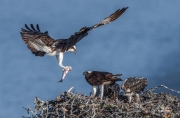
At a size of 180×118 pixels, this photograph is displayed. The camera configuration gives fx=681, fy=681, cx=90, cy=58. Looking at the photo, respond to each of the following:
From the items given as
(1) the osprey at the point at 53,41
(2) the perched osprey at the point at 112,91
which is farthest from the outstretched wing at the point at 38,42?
(2) the perched osprey at the point at 112,91

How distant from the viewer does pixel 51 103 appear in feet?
42.9

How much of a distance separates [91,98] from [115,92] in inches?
29.8

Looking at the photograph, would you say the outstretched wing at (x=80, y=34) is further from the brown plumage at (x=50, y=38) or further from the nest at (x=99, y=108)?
the nest at (x=99, y=108)

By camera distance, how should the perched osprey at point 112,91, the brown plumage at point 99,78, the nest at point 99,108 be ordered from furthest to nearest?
the perched osprey at point 112,91, the brown plumage at point 99,78, the nest at point 99,108

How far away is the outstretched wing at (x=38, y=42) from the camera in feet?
48.7

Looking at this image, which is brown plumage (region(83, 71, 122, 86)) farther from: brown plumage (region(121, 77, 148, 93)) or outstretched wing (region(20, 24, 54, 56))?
outstretched wing (region(20, 24, 54, 56))

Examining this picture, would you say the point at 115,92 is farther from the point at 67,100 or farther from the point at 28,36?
the point at 28,36

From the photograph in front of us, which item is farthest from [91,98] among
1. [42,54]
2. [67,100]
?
[42,54]

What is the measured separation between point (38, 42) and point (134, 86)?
107 inches

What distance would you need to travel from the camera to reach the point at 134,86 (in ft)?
43.7

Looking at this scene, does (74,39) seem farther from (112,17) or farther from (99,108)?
(99,108)

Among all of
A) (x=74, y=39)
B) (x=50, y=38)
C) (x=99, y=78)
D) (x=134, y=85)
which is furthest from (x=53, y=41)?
(x=134, y=85)

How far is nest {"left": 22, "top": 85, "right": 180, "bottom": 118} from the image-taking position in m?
12.3

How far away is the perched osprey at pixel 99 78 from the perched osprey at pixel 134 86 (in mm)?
290
